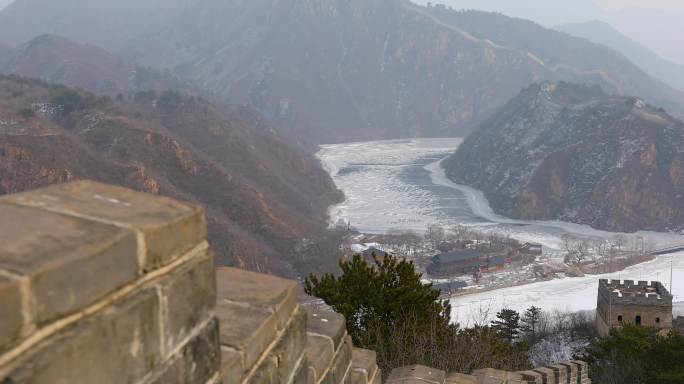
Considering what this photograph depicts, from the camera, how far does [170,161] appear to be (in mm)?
59844

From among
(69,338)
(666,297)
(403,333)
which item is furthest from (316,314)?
(666,297)

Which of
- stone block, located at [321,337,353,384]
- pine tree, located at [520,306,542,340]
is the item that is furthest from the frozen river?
stone block, located at [321,337,353,384]

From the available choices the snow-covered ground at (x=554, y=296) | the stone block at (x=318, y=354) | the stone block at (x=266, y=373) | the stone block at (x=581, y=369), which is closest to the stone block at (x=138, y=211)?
the stone block at (x=266, y=373)

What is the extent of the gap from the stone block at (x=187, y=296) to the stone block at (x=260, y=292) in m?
0.71

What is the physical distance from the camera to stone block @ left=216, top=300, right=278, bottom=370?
2330mm

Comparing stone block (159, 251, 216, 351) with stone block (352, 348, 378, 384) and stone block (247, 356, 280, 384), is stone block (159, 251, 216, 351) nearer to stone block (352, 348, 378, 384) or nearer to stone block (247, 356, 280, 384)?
stone block (247, 356, 280, 384)

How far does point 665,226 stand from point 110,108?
68652 mm

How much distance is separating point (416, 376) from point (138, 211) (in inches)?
150

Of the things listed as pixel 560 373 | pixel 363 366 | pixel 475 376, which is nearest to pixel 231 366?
pixel 363 366

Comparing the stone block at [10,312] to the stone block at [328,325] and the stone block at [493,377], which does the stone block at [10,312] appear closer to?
the stone block at [328,325]

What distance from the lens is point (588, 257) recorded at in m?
59.8

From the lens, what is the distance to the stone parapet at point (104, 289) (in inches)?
50.2

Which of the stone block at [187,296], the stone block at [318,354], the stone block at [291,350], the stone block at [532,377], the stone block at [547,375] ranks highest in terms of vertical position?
the stone block at [187,296]

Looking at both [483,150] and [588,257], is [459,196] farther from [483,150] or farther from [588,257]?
[588,257]
